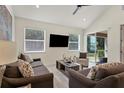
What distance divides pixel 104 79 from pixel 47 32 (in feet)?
17.3

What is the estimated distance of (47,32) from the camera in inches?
269

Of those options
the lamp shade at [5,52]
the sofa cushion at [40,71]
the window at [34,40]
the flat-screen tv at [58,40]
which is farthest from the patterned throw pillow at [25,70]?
the flat-screen tv at [58,40]

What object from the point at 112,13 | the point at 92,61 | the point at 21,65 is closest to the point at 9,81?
the point at 21,65

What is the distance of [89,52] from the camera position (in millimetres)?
8000

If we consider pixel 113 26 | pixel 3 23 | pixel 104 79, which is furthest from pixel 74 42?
pixel 104 79

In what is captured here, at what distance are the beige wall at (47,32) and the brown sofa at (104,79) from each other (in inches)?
161

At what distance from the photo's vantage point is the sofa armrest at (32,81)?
208cm

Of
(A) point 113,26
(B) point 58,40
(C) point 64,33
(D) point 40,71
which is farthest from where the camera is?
(C) point 64,33

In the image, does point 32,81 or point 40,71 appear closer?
point 32,81

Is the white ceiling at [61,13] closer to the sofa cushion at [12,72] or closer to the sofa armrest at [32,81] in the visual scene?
the sofa cushion at [12,72]

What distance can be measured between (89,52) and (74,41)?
1150 mm

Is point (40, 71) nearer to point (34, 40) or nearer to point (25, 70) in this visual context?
point (25, 70)

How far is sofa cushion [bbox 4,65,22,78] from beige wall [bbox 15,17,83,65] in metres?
3.74

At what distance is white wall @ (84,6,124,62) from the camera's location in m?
5.71
